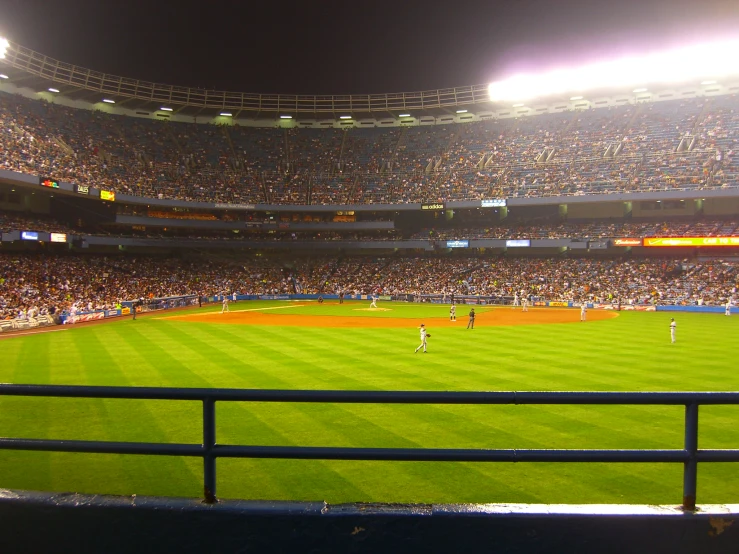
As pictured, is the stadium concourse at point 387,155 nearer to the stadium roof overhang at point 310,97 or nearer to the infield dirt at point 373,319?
the stadium roof overhang at point 310,97

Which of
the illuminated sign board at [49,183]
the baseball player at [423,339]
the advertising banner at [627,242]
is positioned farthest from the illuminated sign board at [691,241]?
the illuminated sign board at [49,183]

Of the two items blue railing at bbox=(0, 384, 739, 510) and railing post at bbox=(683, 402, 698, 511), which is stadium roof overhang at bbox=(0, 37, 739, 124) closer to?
blue railing at bbox=(0, 384, 739, 510)

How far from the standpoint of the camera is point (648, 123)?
6462 centimetres

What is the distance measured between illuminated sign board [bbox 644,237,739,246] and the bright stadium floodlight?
24075 millimetres

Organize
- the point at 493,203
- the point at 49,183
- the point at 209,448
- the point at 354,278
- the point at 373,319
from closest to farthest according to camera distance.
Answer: the point at 209,448 → the point at 373,319 → the point at 49,183 → the point at 493,203 → the point at 354,278

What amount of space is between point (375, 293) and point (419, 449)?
4999cm

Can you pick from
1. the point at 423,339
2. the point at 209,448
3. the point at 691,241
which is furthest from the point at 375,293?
the point at 209,448

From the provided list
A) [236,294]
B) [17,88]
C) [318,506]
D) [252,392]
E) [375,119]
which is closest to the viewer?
[318,506]

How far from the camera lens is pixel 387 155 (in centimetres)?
7606

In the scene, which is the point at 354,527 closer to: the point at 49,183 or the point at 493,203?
the point at 49,183

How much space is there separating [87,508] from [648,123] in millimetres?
74965

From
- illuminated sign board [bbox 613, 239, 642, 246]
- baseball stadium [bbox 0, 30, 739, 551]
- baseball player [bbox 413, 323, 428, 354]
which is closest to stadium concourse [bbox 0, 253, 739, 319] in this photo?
baseball stadium [bbox 0, 30, 739, 551]

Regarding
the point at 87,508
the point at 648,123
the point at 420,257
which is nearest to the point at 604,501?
the point at 87,508

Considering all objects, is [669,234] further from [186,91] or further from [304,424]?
[186,91]
